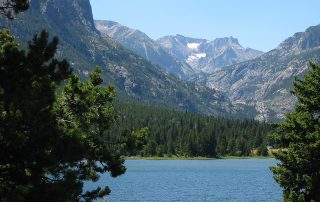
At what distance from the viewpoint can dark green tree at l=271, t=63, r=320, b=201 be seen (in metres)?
39.2

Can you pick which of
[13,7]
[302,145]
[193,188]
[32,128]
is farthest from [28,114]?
[193,188]

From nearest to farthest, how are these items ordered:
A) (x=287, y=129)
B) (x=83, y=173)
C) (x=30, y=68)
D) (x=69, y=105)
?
(x=30, y=68) → (x=69, y=105) → (x=83, y=173) → (x=287, y=129)

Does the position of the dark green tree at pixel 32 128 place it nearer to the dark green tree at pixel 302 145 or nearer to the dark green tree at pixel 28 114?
the dark green tree at pixel 28 114

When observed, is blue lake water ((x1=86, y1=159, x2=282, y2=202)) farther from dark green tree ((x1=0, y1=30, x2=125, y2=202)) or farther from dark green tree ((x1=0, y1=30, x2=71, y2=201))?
dark green tree ((x1=0, y1=30, x2=71, y2=201))

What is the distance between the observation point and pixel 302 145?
40125 mm

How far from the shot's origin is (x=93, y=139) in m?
30.3

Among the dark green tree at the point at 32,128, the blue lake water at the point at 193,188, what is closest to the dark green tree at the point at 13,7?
the dark green tree at the point at 32,128

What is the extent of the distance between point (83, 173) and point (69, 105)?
4688 mm

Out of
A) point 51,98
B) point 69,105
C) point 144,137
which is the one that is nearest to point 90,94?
point 69,105

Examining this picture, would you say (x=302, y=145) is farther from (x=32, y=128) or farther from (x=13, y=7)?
(x=13, y=7)

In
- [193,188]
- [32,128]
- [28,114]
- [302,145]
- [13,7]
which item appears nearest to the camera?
[28,114]

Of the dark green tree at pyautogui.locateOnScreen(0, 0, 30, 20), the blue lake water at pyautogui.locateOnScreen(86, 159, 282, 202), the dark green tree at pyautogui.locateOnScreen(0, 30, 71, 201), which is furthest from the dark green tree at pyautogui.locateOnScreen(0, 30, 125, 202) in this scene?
the blue lake water at pyautogui.locateOnScreen(86, 159, 282, 202)

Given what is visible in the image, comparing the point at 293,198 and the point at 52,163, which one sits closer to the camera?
the point at 52,163

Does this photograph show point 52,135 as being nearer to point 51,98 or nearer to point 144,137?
point 51,98
